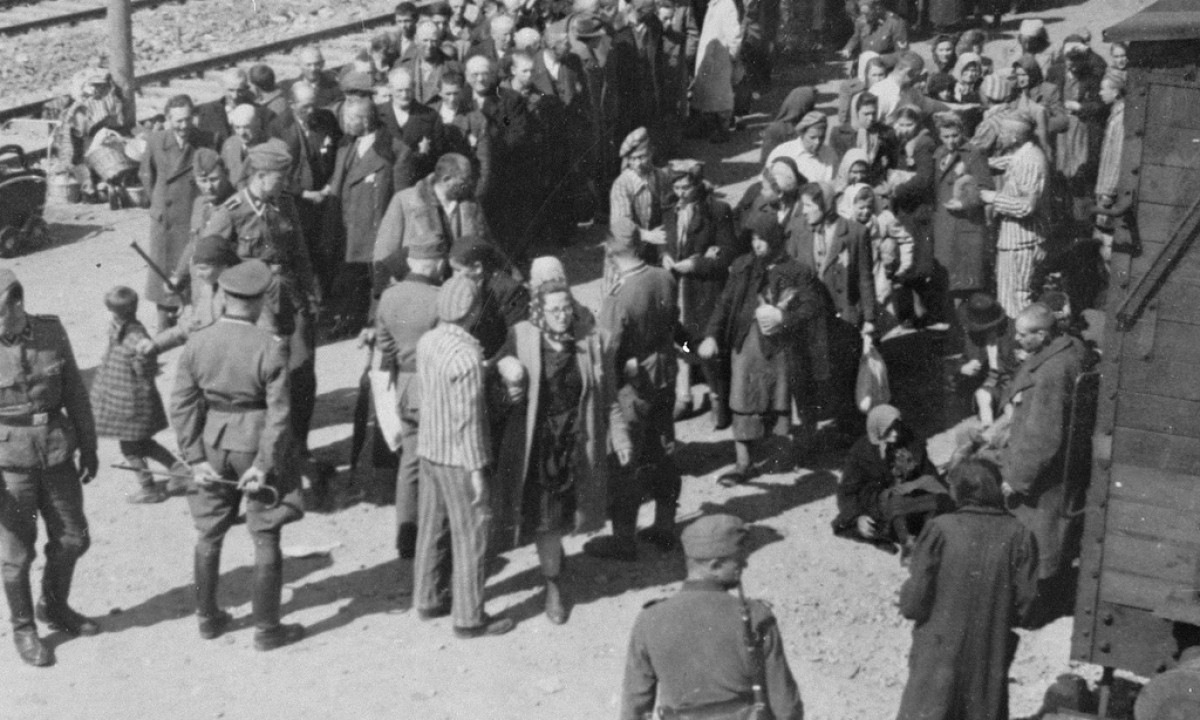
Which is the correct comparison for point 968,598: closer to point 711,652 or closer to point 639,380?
point 711,652

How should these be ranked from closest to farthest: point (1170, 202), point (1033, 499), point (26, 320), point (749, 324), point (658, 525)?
point (1170, 202)
point (26, 320)
point (1033, 499)
point (658, 525)
point (749, 324)

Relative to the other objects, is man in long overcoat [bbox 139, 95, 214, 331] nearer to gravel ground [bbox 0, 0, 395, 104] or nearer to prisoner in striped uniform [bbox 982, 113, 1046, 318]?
prisoner in striped uniform [bbox 982, 113, 1046, 318]

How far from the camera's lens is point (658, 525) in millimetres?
10617

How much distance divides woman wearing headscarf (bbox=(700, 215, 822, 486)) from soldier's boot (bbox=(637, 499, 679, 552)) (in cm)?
96

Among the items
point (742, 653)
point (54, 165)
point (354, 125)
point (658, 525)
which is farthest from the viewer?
point (54, 165)

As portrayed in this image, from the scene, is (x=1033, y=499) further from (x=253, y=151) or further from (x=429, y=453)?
(x=253, y=151)

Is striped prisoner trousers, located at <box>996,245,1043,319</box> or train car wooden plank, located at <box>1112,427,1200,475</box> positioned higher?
train car wooden plank, located at <box>1112,427,1200,475</box>

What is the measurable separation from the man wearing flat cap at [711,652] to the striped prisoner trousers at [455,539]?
2.61 m

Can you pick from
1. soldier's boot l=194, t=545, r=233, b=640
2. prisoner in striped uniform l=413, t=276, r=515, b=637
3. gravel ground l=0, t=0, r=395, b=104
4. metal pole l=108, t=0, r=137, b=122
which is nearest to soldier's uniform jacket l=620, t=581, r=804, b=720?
prisoner in striped uniform l=413, t=276, r=515, b=637

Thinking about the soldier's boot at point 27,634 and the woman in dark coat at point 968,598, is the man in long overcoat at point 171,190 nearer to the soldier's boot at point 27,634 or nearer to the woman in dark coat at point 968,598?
the soldier's boot at point 27,634

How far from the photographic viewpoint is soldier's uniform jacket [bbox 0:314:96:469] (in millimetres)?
9016

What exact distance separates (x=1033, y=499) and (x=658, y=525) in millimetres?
2117

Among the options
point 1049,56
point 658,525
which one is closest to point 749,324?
point 658,525

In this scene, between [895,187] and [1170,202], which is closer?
[1170,202]
